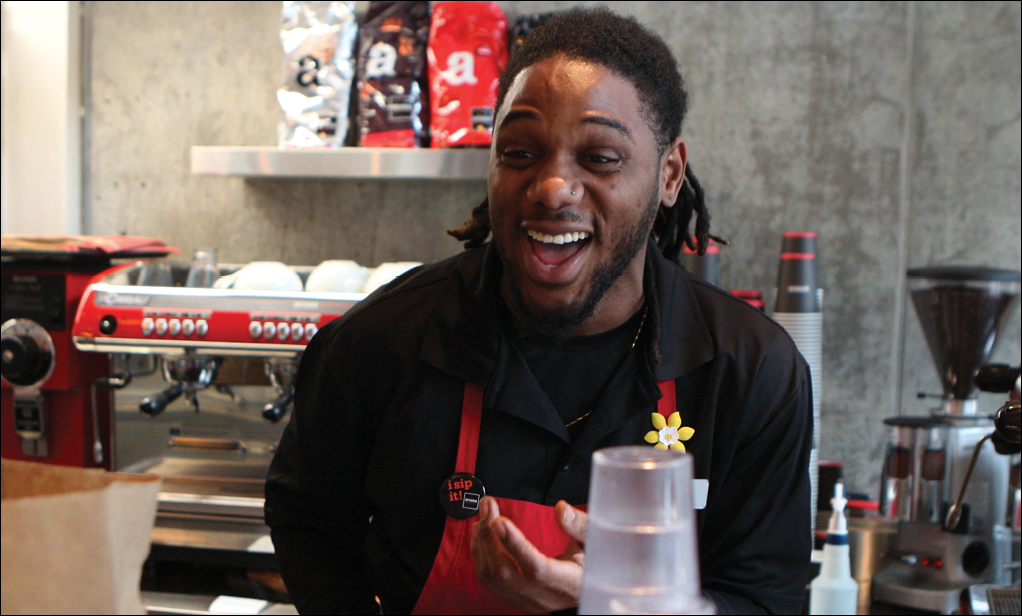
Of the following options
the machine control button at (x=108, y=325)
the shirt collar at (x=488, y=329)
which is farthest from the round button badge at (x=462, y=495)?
the machine control button at (x=108, y=325)

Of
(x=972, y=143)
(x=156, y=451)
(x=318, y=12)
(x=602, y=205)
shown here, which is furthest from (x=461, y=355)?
(x=972, y=143)

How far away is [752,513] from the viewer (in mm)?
1186

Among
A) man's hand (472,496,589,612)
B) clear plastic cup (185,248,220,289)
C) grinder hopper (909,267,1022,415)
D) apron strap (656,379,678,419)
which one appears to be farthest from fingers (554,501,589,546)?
clear plastic cup (185,248,220,289)

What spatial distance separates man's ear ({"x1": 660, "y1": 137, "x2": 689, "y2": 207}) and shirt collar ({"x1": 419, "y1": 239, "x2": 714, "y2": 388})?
107mm

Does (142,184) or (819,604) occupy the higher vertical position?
(142,184)

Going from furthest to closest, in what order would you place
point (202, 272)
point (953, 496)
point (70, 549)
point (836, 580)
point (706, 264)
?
point (202, 272)
point (706, 264)
point (953, 496)
point (836, 580)
point (70, 549)

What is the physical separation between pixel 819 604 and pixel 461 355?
109 centimetres

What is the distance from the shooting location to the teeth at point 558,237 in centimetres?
112

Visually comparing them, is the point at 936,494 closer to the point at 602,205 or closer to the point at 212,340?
the point at 602,205

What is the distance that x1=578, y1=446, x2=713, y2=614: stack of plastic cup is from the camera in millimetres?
513

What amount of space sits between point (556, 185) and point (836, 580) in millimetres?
1206

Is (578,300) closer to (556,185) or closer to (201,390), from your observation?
(556,185)

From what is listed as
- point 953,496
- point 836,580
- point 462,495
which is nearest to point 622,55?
point 462,495

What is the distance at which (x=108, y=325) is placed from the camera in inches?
82.5
